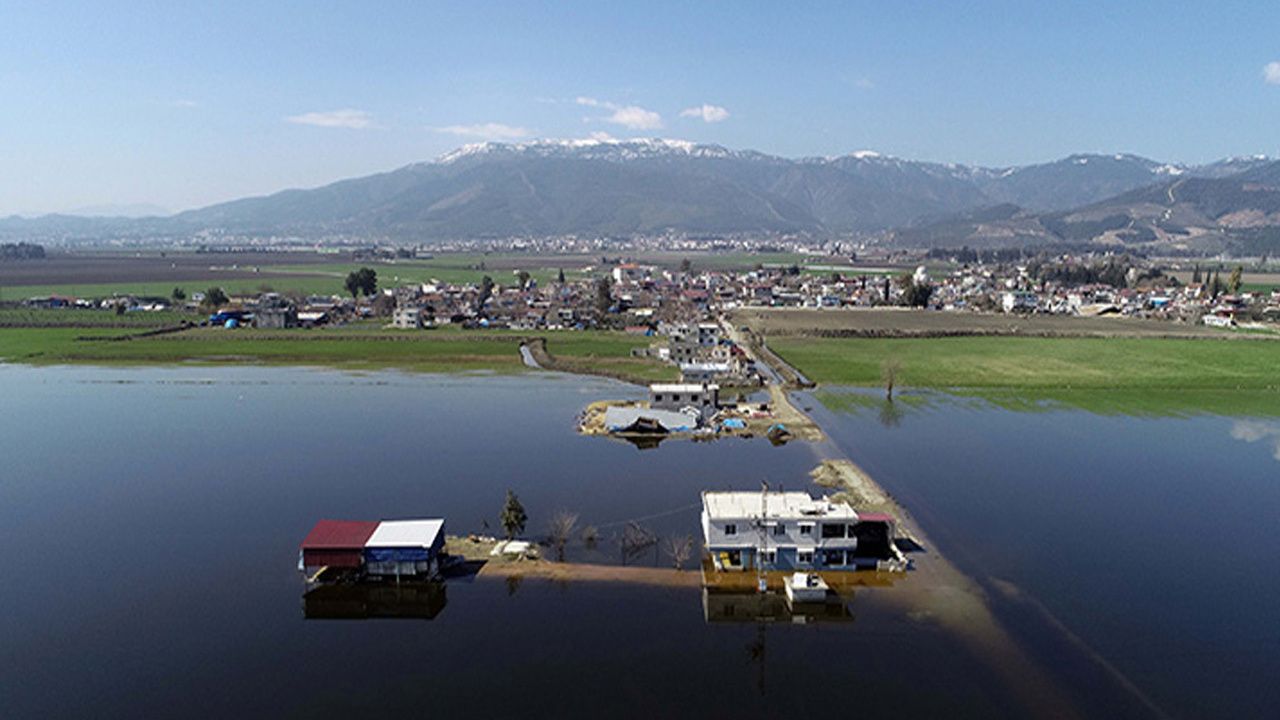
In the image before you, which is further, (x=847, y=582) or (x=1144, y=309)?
(x=1144, y=309)

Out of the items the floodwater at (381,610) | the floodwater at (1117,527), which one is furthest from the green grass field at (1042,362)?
the floodwater at (381,610)

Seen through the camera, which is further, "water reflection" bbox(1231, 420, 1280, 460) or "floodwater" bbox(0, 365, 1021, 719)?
"water reflection" bbox(1231, 420, 1280, 460)

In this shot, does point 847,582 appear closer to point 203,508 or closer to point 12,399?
point 203,508

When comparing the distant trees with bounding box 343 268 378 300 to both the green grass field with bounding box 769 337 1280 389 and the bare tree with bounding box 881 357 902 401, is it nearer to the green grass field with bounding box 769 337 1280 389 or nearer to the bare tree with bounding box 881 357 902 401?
the green grass field with bounding box 769 337 1280 389

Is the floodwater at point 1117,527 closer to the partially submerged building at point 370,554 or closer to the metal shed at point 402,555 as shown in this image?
the metal shed at point 402,555

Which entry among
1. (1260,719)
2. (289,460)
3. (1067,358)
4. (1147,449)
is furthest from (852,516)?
(1067,358)

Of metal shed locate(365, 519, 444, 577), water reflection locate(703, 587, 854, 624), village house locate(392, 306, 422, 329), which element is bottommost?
water reflection locate(703, 587, 854, 624)

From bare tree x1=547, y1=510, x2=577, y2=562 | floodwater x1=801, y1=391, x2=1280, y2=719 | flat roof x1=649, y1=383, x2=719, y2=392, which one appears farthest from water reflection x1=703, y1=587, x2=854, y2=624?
flat roof x1=649, y1=383, x2=719, y2=392

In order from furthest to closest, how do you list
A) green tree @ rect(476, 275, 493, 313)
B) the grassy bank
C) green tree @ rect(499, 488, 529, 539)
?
green tree @ rect(476, 275, 493, 313)
the grassy bank
green tree @ rect(499, 488, 529, 539)
